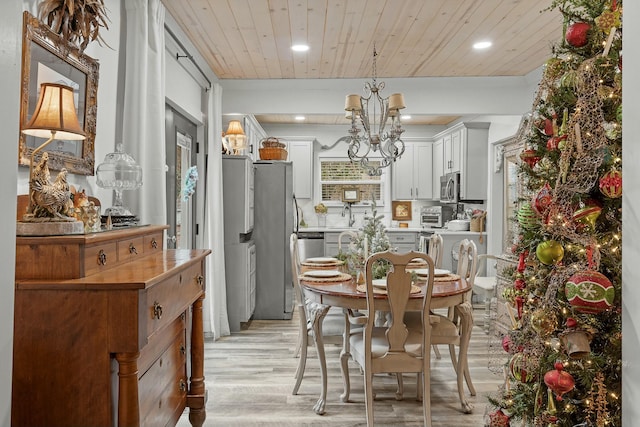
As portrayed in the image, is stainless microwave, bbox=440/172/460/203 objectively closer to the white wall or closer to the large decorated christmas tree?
the large decorated christmas tree

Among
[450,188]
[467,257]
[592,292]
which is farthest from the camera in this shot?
[450,188]

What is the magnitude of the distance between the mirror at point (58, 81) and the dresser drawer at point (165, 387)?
90 cm

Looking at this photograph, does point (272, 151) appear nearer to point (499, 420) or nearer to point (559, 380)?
point (499, 420)

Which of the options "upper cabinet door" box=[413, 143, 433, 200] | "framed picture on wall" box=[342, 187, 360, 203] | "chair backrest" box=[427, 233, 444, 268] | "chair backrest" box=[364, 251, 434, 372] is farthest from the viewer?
"framed picture on wall" box=[342, 187, 360, 203]

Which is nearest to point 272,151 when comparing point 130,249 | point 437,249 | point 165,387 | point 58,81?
point 437,249

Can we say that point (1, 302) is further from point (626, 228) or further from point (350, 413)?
point (350, 413)

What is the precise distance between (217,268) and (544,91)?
3453 mm

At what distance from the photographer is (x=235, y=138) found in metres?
4.83

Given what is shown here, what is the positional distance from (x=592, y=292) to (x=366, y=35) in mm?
2795

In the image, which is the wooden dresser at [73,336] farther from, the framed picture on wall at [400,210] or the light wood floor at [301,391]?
the framed picture on wall at [400,210]

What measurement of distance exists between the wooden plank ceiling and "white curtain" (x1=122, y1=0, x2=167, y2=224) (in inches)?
16.6

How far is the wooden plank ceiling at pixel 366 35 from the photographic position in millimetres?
Answer: 3109

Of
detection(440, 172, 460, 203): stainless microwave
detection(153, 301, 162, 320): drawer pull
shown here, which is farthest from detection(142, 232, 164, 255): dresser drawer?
detection(440, 172, 460, 203): stainless microwave

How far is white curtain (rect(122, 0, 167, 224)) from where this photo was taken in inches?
102
